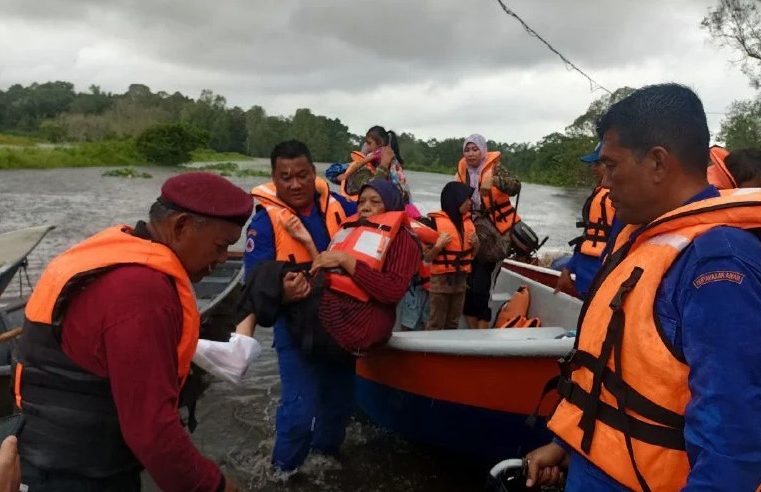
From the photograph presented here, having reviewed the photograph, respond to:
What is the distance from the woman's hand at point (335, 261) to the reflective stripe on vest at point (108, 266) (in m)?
1.43

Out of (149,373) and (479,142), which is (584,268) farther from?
(149,373)

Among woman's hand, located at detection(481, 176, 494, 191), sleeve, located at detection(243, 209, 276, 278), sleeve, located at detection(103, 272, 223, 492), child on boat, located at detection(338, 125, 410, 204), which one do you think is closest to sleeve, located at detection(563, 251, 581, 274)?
woman's hand, located at detection(481, 176, 494, 191)

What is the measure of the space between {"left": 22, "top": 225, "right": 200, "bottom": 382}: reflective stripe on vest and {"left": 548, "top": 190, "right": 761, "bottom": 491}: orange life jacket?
3.72ft

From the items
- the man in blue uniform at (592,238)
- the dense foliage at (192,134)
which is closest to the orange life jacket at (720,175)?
the man in blue uniform at (592,238)

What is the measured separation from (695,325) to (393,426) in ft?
10.9

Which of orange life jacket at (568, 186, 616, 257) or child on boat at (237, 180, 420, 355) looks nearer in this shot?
child on boat at (237, 180, 420, 355)

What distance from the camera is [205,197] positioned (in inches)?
67.9

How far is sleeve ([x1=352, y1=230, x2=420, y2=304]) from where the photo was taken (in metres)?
3.16

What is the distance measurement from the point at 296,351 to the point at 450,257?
1942 millimetres

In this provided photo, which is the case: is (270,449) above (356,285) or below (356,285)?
below

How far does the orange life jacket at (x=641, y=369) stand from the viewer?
1375mm

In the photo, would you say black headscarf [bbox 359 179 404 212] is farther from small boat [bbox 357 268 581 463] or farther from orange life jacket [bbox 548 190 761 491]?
orange life jacket [bbox 548 190 761 491]

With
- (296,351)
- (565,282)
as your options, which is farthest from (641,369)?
(565,282)

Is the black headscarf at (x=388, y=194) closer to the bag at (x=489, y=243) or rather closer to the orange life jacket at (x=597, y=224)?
the orange life jacket at (x=597, y=224)
